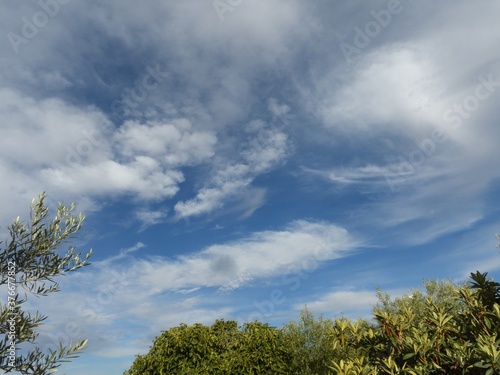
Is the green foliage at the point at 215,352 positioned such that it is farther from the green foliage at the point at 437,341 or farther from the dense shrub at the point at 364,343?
the green foliage at the point at 437,341

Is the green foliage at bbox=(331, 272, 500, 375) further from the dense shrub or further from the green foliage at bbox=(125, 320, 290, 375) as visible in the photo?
Result: the green foliage at bbox=(125, 320, 290, 375)

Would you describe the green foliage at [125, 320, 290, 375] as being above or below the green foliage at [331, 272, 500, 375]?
above

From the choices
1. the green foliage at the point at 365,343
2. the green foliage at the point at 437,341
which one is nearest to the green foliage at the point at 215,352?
the green foliage at the point at 365,343

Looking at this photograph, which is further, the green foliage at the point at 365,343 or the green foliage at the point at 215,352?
the green foliage at the point at 215,352

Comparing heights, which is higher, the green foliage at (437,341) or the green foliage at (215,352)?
the green foliage at (215,352)

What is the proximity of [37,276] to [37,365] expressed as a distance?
8.50ft

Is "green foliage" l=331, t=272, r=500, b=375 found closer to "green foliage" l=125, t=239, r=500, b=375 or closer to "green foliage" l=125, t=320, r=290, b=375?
"green foliage" l=125, t=239, r=500, b=375

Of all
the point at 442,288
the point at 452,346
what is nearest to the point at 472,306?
the point at 452,346

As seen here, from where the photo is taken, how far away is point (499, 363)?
7.56m

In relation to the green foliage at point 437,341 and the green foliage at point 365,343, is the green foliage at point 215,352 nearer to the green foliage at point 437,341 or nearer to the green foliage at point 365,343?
the green foliage at point 365,343

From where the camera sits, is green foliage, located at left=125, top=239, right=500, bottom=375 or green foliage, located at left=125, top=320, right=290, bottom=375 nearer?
green foliage, located at left=125, top=239, right=500, bottom=375

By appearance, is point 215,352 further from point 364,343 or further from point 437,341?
→ point 437,341

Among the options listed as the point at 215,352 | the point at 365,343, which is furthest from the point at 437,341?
the point at 215,352

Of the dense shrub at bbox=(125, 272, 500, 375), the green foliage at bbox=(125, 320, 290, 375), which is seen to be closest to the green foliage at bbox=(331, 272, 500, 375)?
the dense shrub at bbox=(125, 272, 500, 375)
